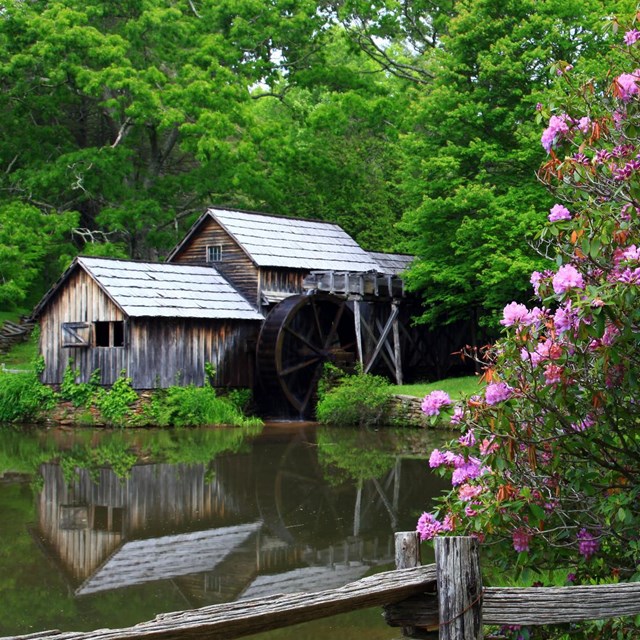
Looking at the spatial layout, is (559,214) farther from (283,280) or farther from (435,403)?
(283,280)

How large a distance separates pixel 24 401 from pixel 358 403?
841cm

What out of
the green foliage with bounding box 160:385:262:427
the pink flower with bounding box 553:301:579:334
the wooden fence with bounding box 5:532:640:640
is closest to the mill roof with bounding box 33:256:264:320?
the green foliage with bounding box 160:385:262:427

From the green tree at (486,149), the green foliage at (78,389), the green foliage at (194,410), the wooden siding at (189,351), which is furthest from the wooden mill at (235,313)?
the green tree at (486,149)

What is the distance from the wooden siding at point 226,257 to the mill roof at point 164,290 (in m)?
0.29

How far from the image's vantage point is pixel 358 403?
2439 cm

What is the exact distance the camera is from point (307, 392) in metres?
28.0

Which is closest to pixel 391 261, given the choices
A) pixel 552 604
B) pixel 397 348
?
pixel 397 348

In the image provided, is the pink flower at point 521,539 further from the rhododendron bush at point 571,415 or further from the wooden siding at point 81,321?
the wooden siding at point 81,321

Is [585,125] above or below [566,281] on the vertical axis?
above

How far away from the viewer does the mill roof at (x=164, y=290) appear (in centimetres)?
2517

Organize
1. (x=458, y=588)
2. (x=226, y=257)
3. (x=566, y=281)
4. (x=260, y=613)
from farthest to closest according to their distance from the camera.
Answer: (x=226, y=257)
(x=566, y=281)
(x=458, y=588)
(x=260, y=613)

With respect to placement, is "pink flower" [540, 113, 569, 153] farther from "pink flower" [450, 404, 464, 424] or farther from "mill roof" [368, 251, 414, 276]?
"mill roof" [368, 251, 414, 276]

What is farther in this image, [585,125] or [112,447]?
[112,447]

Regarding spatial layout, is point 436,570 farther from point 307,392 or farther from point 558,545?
point 307,392
